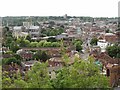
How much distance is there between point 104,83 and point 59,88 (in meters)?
Result: 0.80

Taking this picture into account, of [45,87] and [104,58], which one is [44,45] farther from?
[45,87]

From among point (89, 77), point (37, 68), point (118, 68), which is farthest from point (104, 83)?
point (118, 68)

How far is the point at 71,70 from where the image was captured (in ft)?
19.3

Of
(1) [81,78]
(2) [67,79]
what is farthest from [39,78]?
(1) [81,78]

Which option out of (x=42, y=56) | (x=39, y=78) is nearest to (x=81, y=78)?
(x=39, y=78)

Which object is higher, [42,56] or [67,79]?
[67,79]

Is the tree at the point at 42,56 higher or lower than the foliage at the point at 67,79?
lower

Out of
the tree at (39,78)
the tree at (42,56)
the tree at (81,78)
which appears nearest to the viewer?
the tree at (39,78)

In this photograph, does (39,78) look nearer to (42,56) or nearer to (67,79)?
(67,79)

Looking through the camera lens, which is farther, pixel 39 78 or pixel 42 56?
pixel 42 56

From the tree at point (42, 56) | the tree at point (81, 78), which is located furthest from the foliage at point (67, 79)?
the tree at point (42, 56)

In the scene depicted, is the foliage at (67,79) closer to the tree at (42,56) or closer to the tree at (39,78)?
the tree at (39,78)

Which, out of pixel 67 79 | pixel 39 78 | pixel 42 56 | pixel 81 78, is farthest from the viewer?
pixel 42 56

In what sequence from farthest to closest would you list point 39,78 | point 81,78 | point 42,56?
1. point 42,56
2. point 81,78
3. point 39,78
